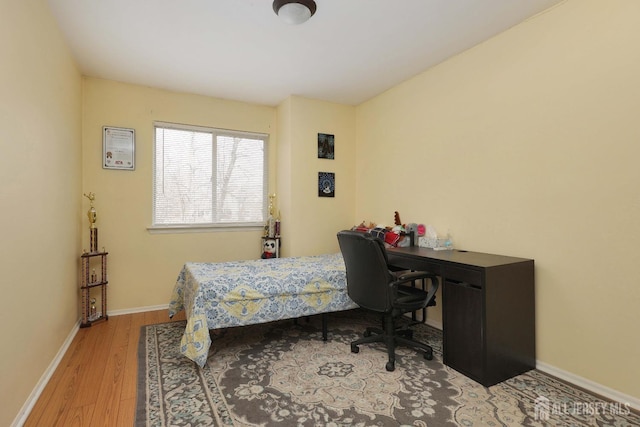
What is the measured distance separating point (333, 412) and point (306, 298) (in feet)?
3.45

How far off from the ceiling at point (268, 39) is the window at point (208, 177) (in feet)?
2.06

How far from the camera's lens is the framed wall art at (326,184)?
430 cm

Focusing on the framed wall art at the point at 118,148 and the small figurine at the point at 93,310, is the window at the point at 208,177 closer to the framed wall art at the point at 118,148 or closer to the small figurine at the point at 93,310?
the framed wall art at the point at 118,148

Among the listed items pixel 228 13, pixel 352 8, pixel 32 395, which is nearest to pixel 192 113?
pixel 228 13

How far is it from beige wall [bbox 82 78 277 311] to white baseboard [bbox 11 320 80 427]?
883 millimetres

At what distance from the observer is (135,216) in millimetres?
3727

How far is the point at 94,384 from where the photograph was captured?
85.2 inches

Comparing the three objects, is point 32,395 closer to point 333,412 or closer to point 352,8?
point 333,412

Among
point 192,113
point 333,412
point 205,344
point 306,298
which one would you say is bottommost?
point 333,412

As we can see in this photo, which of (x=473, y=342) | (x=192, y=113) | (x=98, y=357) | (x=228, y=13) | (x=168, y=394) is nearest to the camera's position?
(x=168, y=394)

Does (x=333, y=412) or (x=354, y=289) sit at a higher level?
(x=354, y=289)

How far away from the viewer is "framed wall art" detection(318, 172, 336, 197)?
430 cm

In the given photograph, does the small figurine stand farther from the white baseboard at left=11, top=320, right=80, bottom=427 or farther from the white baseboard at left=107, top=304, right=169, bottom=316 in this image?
the white baseboard at left=11, top=320, right=80, bottom=427

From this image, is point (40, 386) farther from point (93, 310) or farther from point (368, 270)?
point (368, 270)
